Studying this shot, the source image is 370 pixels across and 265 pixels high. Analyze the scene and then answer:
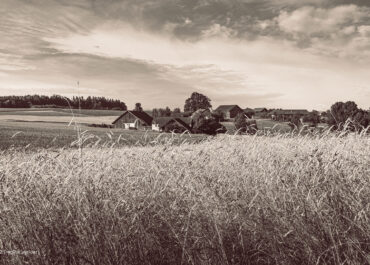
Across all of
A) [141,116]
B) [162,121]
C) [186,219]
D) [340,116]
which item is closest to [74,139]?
[340,116]

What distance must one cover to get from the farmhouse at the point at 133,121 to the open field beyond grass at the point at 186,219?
239 ft

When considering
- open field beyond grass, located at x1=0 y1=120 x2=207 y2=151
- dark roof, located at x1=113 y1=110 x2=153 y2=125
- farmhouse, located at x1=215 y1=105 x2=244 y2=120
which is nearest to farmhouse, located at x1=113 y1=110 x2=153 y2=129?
dark roof, located at x1=113 y1=110 x2=153 y2=125

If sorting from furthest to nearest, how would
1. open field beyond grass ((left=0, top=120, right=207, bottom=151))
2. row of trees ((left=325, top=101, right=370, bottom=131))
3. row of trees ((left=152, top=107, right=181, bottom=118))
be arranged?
row of trees ((left=152, top=107, right=181, bottom=118))
row of trees ((left=325, top=101, right=370, bottom=131))
open field beyond grass ((left=0, top=120, right=207, bottom=151))

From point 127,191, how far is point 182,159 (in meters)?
1.85

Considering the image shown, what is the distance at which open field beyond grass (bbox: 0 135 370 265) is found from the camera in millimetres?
3406

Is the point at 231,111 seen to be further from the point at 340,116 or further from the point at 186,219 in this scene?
the point at 186,219

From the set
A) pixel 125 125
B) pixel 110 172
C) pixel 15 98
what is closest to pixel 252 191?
pixel 110 172

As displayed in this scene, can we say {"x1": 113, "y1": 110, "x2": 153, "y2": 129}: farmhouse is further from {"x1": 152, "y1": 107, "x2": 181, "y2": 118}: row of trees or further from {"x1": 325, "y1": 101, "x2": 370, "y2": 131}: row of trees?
{"x1": 325, "y1": 101, "x2": 370, "y2": 131}: row of trees

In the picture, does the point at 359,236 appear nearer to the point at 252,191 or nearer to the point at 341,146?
the point at 252,191

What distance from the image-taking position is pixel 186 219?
3.88 m

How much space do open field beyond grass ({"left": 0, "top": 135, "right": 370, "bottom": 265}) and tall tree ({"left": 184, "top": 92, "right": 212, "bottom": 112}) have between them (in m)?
92.8

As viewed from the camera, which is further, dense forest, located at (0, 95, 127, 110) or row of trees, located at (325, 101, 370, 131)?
dense forest, located at (0, 95, 127, 110)

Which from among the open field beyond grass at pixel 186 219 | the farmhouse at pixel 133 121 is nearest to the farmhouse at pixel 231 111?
the farmhouse at pixel 133 121

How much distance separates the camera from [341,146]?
19.0ft
